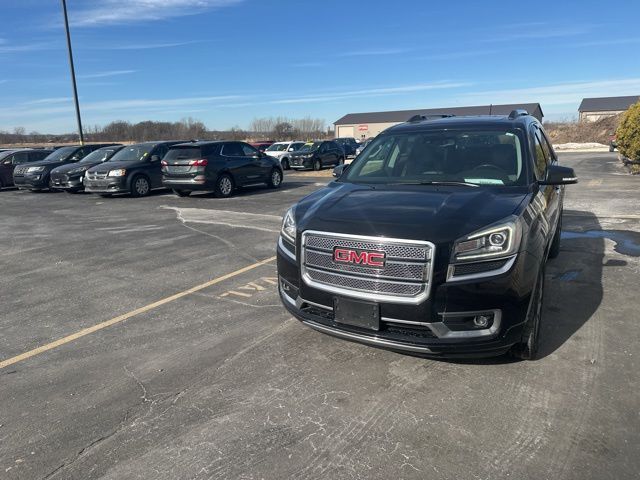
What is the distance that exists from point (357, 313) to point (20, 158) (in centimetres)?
2201

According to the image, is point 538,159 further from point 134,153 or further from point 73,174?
point 73,174

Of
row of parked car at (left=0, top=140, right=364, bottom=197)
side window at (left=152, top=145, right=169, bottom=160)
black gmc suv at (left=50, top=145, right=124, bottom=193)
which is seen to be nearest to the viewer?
row of parked car at (left=0, top=140, right=364, bottom=197)

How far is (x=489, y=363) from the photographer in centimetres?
368

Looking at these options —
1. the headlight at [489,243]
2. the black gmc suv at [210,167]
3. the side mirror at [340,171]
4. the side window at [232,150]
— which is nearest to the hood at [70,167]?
the black gmc suv at [210,167]

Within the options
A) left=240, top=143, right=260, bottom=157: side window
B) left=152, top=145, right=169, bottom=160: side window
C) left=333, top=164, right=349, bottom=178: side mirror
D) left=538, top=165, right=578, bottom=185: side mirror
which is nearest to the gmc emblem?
left=333, top=164, right=349, bottom=178: side mirror

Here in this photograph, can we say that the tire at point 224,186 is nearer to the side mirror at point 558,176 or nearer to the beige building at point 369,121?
the side mirror at point 558,176

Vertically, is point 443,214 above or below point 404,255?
above

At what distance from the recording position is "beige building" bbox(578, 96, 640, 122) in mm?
84875

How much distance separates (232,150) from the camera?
49.8 ft

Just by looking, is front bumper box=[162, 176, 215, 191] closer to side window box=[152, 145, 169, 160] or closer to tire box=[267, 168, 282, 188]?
side window box=[152, 145, 169, 160]

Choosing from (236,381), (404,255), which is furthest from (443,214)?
Result: (236,381)

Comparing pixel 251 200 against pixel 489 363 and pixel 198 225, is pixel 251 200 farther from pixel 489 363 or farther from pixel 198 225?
pixel 489 363

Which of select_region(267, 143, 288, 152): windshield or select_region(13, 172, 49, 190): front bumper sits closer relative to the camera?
select_region(13, 172, 49, 190): front bumper

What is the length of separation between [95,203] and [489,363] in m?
13.5
